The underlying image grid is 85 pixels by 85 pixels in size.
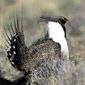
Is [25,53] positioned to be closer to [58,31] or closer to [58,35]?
[58,35]

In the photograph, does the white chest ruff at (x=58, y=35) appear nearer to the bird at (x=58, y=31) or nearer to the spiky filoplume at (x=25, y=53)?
the bird at (x=58, y=31)

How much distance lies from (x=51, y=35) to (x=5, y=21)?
18.7 ft

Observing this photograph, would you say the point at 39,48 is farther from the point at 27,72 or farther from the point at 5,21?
the point at 5,21

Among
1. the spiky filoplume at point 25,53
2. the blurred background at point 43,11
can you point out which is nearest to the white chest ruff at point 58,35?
the spiky filoplume at point 25,53

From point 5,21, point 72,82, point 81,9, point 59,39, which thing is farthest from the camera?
point 81,9

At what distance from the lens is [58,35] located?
12.7 meters

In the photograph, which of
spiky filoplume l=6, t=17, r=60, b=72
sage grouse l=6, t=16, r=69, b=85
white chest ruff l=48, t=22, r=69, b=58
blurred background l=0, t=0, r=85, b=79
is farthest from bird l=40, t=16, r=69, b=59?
blurred background l=0, t=0, r=85, b=79

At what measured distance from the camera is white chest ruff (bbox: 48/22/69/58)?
41.0 ft

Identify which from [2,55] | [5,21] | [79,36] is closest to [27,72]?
[2,55]

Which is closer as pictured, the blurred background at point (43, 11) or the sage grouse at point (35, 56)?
the sage grouse at point (35, 56)

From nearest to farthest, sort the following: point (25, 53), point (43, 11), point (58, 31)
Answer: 1. point (25, 53)
2. point (58, 31)
3. point (43, 11)

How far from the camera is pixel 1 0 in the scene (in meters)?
20.3

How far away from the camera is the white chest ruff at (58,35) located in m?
12.5

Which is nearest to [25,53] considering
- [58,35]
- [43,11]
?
[58,35]
